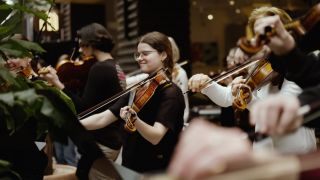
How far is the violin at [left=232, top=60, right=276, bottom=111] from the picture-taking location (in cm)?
276

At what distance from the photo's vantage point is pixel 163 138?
2.87m

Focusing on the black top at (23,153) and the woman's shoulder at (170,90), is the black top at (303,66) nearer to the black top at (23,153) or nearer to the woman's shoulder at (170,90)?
the black top at (23,153)

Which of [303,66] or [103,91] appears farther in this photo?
[103,91]

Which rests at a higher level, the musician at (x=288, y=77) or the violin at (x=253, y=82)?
the musician at (x=288, y=77)

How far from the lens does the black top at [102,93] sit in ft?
12.0

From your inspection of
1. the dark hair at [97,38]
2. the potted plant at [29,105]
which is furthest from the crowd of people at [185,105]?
the potted plant at [29,105]

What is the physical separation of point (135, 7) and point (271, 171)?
6.02 meters

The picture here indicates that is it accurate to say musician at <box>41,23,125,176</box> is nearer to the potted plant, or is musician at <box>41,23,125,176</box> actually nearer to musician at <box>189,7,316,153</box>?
musician at <box>189,7,316,153</box>

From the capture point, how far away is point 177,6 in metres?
6.66

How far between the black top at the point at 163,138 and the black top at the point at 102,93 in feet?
2.37

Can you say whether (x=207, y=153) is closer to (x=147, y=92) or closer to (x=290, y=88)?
(x=290, y=88)

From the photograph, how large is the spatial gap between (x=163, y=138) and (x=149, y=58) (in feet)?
1.73

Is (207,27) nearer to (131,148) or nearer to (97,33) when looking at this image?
(97,33)

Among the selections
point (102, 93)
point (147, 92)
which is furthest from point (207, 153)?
point (102, 93)
